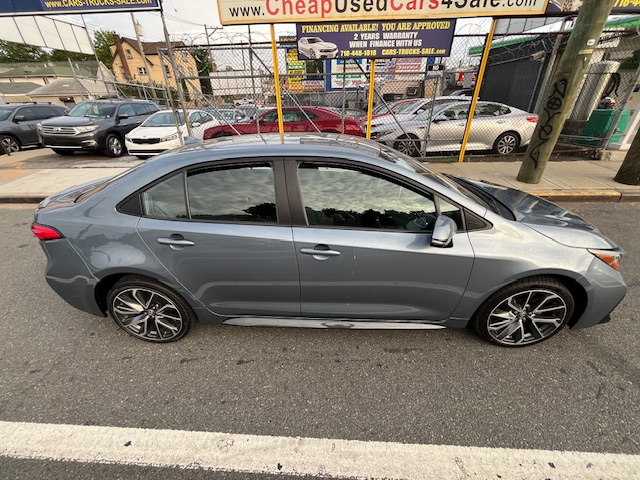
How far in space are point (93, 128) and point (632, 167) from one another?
13.0 metres

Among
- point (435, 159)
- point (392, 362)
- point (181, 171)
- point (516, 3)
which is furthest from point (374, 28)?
point (392, 362)

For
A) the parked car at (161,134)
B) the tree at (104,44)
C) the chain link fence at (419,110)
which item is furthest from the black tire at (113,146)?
the tree at (104,44)

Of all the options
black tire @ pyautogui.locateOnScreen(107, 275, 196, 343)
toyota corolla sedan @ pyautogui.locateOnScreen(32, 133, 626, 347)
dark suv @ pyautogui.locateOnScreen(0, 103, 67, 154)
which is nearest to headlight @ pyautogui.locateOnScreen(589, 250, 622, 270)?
toyota corolla sedan @ pyautogui.locateOnScreen(32, 133, 626, 347)

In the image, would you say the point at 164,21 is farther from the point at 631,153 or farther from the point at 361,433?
the point at 631,153

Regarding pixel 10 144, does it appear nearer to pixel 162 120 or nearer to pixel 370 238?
pixel 162 120

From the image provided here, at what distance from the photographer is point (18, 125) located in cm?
1045

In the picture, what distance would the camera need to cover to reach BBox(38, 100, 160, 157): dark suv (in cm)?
878

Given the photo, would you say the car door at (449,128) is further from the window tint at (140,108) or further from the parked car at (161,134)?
the window tint at (140,108)

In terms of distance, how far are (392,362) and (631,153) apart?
6546 millimetres

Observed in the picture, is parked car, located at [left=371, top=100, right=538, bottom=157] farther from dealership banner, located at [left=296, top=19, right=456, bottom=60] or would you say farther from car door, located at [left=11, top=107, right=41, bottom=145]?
car door, located at [left=11, top=107, right=41, bottom=145]

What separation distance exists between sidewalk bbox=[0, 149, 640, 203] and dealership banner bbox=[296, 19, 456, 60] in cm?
254

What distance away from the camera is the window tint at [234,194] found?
6.68ft

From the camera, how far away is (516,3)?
5422mm

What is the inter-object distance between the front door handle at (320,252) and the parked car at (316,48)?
584 cm
